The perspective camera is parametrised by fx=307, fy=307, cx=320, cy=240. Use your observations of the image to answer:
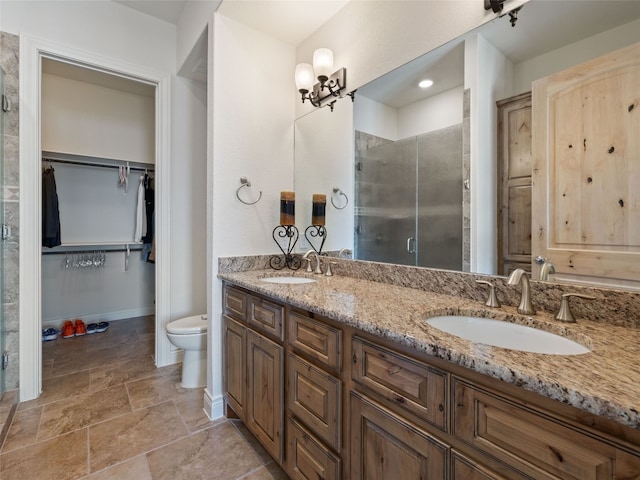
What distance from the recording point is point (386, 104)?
1675 millimetres

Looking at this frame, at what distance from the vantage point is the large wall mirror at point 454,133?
1.03 m

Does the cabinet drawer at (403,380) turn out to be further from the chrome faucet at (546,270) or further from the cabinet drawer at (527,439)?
the chrome faucet at (546,270)

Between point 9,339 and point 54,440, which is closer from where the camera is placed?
point 54,440

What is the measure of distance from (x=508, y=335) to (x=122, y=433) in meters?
1.98

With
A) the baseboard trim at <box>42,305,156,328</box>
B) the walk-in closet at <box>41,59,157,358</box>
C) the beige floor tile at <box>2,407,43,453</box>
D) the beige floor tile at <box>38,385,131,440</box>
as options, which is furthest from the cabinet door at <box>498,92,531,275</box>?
the baseboard trim at <box>42,305,156,328</box>

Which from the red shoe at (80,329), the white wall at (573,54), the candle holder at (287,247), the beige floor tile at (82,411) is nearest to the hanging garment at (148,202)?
the red shoe at (80,329)

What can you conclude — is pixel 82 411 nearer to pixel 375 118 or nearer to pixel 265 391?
pixel 265 391

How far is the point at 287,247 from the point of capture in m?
2.24

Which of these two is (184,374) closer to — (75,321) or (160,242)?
(160,242)

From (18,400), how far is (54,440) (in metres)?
0.63

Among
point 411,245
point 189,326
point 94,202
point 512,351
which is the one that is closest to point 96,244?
point 94,202

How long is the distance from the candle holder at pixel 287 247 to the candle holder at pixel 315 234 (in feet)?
0.27

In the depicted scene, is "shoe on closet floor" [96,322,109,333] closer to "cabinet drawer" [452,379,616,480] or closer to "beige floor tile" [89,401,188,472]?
"beige floor tile" [89,401,188,472]

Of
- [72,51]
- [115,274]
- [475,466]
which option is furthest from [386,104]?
[115,274]
